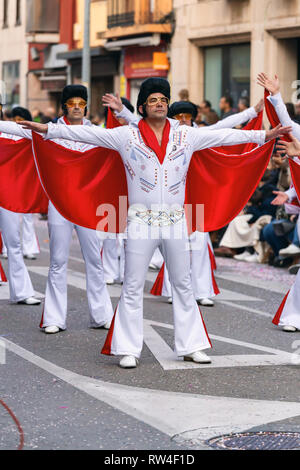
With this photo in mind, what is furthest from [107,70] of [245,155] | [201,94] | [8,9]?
[245,155]

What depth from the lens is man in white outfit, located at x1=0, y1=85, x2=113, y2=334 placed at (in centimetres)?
894

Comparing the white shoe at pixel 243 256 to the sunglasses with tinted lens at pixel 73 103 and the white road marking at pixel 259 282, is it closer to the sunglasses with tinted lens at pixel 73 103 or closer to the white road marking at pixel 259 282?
the white road marking at pixel 259 282

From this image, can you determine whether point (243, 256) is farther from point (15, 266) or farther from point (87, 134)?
point (87, 134)

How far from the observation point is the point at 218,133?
7824mm

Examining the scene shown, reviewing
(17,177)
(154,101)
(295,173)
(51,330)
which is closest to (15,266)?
(17,177)

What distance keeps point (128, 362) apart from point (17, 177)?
8.82 feet

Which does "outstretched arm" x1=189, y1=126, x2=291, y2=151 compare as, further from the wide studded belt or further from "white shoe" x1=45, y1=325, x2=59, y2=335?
"white shoe" x1=45, y1=325, x2=59, y2=335

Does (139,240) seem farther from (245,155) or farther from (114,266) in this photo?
(114,266)

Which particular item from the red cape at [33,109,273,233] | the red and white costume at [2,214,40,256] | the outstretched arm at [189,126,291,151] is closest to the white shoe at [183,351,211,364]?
the red cape at [33,109,273,233]

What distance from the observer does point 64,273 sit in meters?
9.08

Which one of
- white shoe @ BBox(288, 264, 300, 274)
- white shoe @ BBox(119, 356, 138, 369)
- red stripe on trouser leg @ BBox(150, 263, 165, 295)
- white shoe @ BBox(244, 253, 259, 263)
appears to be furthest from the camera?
white shoe @ BBox(244, 253, 259, 263)

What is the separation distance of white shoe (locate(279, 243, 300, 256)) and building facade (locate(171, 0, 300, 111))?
9.35m

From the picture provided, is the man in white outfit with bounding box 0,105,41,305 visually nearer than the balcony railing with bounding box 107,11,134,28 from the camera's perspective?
Yes

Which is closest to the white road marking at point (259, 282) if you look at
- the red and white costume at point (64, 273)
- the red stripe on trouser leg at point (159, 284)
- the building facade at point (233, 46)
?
the red stripe on trouser leg at point (159, 284)
